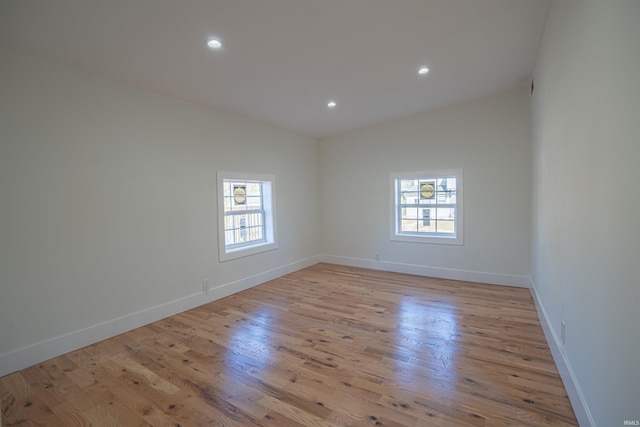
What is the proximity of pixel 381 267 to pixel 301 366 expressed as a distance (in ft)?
10.6

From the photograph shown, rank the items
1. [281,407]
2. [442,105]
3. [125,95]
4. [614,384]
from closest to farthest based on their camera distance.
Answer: [614,384] → [281,407] → [125,95] → [442,105]

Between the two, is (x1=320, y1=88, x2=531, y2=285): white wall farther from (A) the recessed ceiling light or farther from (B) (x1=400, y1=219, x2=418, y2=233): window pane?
(A) the recessed ceiling light

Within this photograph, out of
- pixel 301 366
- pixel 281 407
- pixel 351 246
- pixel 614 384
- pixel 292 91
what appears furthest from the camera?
pixel 351 246

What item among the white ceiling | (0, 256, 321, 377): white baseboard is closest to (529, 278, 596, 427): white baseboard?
the white ceiling

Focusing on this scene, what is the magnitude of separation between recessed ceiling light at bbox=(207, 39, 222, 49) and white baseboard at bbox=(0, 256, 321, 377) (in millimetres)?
2672

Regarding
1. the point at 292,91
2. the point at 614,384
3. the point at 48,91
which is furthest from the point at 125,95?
the point at 614,384

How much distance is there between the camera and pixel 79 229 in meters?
2.65

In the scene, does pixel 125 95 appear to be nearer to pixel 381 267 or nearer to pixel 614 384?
pixel 614 384

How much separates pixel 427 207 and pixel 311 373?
3475 millimetres

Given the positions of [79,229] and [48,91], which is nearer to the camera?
[48,91]

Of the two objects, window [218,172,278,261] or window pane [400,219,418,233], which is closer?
window [218,172,278,261]

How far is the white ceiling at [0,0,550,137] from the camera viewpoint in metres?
2.07

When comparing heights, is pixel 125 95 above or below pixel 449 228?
above

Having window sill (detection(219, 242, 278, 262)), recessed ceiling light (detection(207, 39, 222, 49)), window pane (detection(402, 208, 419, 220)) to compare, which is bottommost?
window sill (detection(219, 242, 278, 262))
